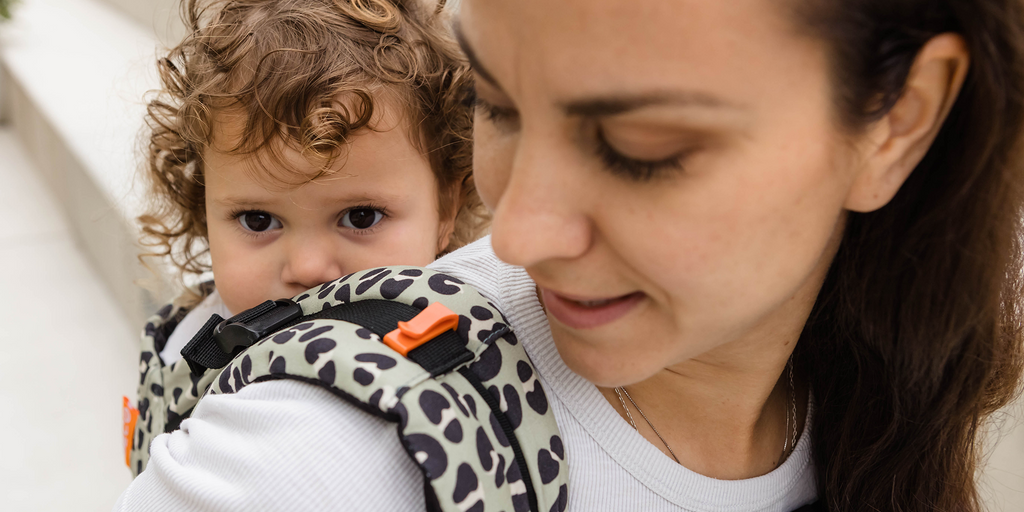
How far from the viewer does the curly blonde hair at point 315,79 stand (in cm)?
121

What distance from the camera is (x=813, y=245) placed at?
68 cm

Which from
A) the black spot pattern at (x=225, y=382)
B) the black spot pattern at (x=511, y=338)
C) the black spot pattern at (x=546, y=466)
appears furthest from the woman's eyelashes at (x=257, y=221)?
the black spot pattern at (x=546, y=466)

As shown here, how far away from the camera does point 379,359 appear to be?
643 mm

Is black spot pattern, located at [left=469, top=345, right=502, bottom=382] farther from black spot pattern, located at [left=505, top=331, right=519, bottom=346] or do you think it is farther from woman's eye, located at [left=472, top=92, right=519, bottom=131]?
woman's eye, located at [left=472, top=92, right=519, bottom=131]

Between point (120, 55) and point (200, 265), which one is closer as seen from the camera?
point (200, 265)

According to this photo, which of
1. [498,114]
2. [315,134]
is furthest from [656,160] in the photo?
[315,134]

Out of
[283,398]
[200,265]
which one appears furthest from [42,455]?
[283,398]

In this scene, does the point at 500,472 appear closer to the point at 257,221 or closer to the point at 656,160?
the point at 656,160

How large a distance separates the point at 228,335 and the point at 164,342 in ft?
2.21

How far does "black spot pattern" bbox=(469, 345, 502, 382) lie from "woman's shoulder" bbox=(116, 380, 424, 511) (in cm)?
10

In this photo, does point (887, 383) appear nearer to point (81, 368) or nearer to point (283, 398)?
point (283, 398)

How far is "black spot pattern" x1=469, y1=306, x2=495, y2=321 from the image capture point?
75 centimetres

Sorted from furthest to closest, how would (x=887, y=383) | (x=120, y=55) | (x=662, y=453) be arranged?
(x=120, y=55), (x=887, y=383), (x=662, y=453)

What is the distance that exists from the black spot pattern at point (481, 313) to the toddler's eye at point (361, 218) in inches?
22.9
